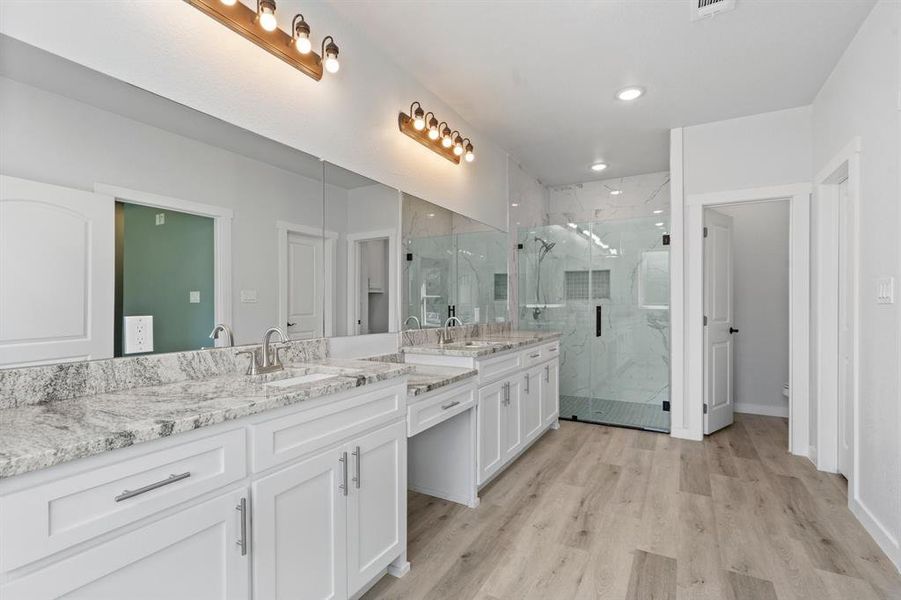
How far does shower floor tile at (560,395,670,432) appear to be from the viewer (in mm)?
3974

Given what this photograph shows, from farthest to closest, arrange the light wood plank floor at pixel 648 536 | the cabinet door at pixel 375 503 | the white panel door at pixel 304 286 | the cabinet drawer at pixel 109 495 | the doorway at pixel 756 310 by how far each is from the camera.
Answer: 1. the doorway at pixel 756 310
2. the white panel door at pixel 304 286
3. the light wood plank floor at pixel 648 536
4. the cabinet door at pixel 375 503
5. the cabinet drawer at pixel 109 495

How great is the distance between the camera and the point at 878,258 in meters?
2.12

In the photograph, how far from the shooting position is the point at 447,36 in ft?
7.96

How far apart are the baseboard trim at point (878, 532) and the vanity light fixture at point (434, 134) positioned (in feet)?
10.0

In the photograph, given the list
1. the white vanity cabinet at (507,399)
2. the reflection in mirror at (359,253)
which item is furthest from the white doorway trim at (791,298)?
the reflection in mirror at (359,253)

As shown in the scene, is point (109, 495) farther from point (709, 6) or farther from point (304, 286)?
point (709, 6)

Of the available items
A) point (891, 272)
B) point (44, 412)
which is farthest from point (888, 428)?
point (44, 412)

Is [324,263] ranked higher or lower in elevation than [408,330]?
higher

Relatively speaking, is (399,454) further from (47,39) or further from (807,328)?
(807,328)

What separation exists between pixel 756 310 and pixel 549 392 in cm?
243

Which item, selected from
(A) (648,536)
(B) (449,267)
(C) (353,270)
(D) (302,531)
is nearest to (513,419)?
(A) (648,536)

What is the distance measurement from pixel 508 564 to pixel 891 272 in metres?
2.11

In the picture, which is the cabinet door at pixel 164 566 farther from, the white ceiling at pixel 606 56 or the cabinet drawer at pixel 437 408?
the white ceiling at pixel 606 56

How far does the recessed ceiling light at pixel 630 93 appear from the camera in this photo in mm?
3035
